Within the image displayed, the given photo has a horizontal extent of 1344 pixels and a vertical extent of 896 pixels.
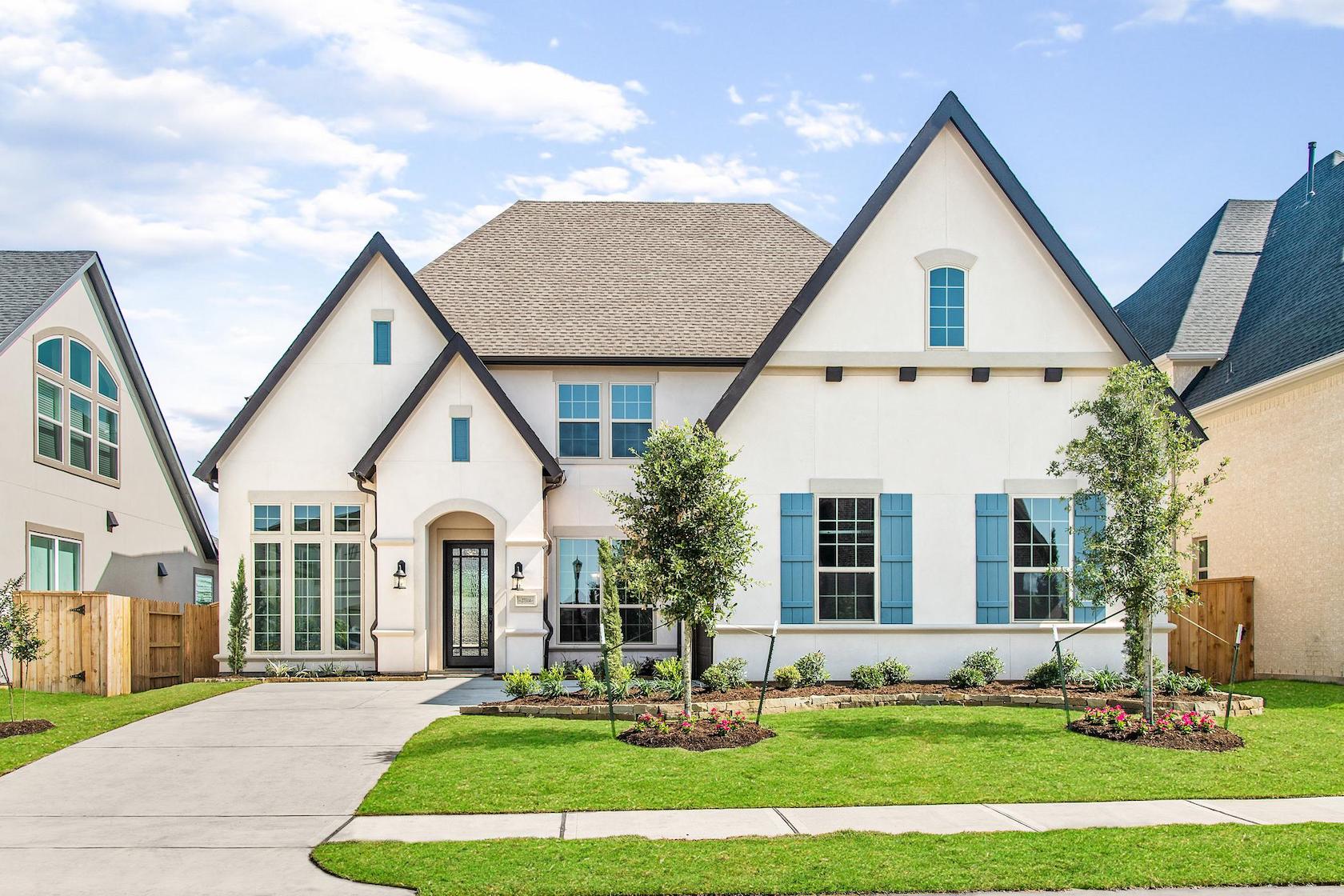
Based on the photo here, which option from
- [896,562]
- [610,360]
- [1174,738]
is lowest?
[1174,738]

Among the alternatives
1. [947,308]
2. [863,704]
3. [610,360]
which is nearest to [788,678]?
[863,704]

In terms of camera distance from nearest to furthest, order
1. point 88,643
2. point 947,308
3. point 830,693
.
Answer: point 830,693 → point 88,643 → point 947,308

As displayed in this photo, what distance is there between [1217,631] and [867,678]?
9.09 m

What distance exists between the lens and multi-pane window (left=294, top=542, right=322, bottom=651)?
68.1 ft

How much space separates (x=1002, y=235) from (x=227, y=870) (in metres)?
14.8

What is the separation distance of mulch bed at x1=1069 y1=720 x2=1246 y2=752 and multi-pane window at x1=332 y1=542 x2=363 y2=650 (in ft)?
41.3

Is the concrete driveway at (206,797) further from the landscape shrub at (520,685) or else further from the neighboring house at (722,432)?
the neighboring house at (722,432)

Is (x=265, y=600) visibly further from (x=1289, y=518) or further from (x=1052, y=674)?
(x=1289, y=518)

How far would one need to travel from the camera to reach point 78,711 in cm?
1617

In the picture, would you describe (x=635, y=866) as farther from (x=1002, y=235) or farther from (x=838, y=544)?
(x=1002, y=235)

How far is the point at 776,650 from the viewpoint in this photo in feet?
59.4

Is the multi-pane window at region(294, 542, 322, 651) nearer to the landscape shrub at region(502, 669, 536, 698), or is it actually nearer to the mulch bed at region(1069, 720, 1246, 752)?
the landscape shrub at region(502, 669, 536, 698)

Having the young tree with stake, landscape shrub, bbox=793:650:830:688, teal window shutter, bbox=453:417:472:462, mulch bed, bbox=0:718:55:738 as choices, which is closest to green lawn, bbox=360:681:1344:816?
the young tree with stake

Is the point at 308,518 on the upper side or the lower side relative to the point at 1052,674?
upper
